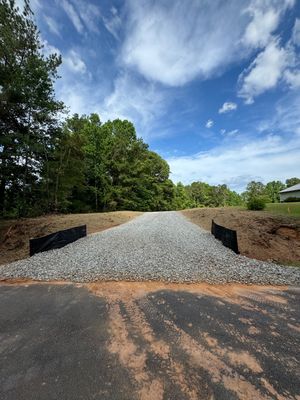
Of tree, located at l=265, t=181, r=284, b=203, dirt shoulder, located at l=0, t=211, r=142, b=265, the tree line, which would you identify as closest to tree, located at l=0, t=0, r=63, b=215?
the tree line

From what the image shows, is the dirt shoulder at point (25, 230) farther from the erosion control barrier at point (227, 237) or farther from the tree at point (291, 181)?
the tree at point (291, 181)

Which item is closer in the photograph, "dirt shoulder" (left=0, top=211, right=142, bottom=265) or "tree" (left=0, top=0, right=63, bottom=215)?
"dirt shoulder" (left=0, top=211, right=142, bottom=265)

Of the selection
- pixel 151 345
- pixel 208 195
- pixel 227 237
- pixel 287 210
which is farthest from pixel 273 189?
pixel 151 345

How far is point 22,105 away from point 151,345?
50.3ft

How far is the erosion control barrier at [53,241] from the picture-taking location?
22.1 feet

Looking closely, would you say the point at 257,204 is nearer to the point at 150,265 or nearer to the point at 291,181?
the point at 150,265

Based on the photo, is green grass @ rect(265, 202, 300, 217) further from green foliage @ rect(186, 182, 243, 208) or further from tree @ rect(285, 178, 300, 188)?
tree @ rect(285, 178, 300, 188)

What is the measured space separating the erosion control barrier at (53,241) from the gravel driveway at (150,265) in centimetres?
32

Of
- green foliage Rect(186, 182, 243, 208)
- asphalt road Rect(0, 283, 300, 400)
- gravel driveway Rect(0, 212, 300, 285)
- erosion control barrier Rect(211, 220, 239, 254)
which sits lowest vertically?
asphalt road Rect(0, 283, 300, 400)

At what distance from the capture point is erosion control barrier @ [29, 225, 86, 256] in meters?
6.74

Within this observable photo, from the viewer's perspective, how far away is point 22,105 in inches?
516

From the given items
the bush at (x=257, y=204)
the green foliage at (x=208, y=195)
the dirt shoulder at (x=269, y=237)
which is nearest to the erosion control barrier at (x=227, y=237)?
the dirt shoulder at (x=269, y=237)

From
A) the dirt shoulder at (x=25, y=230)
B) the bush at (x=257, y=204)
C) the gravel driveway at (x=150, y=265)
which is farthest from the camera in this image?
the bush at (x=257, y=204)

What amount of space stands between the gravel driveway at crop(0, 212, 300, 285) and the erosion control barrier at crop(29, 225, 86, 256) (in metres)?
0.32
